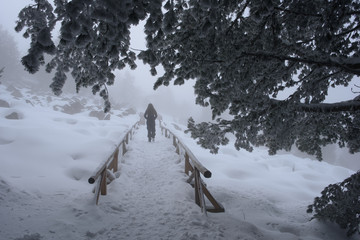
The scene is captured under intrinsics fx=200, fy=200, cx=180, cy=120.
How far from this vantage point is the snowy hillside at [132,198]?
138 inches

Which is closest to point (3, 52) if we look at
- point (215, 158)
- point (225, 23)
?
point (215, 158)

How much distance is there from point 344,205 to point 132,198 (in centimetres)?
463

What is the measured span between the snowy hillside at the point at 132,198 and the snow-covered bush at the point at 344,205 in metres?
0.33

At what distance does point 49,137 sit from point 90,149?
6.05 ft

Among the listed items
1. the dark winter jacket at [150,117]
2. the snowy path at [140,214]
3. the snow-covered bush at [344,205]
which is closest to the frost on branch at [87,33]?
the snowy path at [140,214]

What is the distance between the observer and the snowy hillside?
350cm

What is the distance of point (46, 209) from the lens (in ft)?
12.6

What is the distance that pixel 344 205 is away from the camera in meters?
4.05

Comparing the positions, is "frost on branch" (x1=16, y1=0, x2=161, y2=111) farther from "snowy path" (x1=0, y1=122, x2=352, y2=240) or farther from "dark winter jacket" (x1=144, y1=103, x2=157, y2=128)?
"dark winter jacket" (x1=144, y1=103, x2=157, y2=128)

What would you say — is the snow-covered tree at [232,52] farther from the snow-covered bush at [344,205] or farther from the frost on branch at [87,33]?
the snow-covered bush at [344,205]

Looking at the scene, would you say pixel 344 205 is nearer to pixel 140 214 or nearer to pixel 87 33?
pixel 140 214

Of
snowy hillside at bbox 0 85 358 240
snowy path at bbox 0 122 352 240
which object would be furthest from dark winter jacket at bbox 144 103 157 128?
snowy path at bbox 0 122 352 240

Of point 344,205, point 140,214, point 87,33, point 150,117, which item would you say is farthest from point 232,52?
point 150,117

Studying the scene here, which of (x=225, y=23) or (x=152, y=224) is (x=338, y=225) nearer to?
(x=152, y=224)
